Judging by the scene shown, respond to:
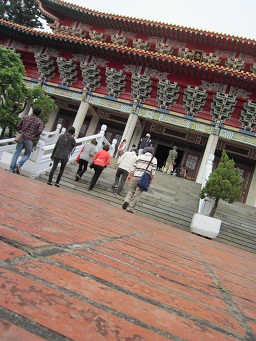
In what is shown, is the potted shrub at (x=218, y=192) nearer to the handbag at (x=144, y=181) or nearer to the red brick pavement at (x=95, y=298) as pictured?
the handbag at (x=144, y=181)

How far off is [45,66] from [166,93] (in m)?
7.18

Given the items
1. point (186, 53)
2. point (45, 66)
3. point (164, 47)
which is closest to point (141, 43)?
point (164, 47)

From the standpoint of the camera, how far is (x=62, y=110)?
60.5 ft

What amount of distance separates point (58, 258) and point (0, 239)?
204 mm

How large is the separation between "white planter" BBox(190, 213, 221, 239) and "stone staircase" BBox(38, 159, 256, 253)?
366mm

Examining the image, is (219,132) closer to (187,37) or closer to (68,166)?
(187,37)

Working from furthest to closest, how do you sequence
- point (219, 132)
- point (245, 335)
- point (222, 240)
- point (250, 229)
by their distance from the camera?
point (219, 132) < point (250, 229) < point (222, 240) < point (245, 335)

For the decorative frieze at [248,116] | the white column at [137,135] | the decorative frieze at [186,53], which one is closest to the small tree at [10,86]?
the white column at [137,135]

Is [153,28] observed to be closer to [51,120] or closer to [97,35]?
[97,35]

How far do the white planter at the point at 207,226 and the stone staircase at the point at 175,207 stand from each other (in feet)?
1.20

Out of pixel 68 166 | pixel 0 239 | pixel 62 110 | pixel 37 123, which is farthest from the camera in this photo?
pixel 62 110

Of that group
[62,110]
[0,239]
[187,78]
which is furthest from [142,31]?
[0,239]

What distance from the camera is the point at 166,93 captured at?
14.2 meters

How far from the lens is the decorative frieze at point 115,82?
48.9 feet
